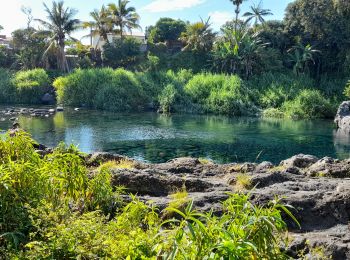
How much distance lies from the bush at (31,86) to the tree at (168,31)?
18495mm

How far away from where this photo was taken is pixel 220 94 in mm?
48188

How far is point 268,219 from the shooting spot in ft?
12.8

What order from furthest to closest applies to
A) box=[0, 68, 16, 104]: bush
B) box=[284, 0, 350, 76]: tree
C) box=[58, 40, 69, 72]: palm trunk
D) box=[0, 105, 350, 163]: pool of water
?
box=[58, 40, 69, 72]: palm trunk, box=[0, 68, 16, 104]: bush, box=[284, 0, 350, 76]: tree, box=[0, 105, 350, 163]: pool of water

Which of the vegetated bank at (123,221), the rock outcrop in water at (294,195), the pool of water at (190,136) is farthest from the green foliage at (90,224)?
the pool of water at (190,136)

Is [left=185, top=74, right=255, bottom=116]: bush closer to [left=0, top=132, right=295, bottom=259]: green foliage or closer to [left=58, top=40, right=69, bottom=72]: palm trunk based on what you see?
A: [left=58, top=40, right=69, bottom=72]: palm trunk

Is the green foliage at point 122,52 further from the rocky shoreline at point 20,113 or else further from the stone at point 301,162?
the stone at point 301,162

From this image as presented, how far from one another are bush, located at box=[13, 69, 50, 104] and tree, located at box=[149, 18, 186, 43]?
1850 cm

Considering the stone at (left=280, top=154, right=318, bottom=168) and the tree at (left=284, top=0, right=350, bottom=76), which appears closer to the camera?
the stone at (left=280, top=154, right=318, bottom=168)

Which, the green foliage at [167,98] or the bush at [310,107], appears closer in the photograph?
the bush at [310,107]

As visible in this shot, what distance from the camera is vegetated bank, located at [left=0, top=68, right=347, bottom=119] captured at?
46.7 metres

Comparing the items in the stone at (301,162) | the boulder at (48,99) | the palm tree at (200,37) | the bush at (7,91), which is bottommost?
the stone at (301,162)

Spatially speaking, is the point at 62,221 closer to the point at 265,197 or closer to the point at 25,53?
the point at 265,197

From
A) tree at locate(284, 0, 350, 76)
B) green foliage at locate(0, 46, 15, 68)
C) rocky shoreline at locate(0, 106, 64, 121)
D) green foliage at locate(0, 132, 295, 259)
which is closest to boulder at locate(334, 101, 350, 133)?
tree at locate(284, 0, 350, 76)

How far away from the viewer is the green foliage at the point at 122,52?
59219mm
